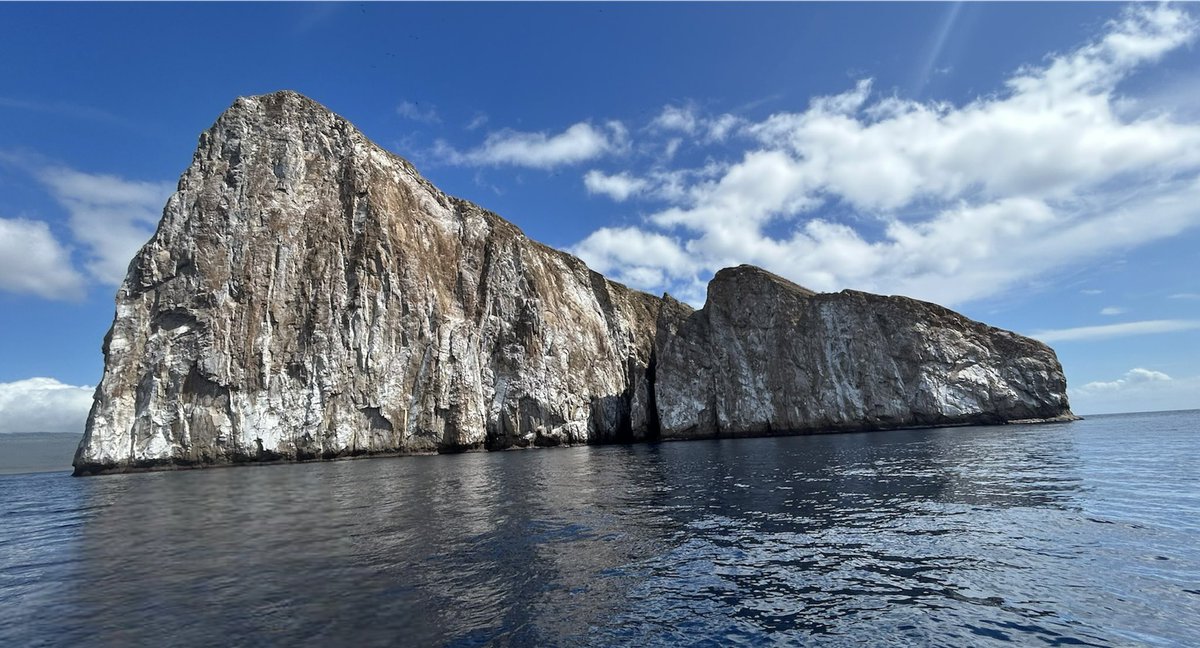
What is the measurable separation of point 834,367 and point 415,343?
62.4 m

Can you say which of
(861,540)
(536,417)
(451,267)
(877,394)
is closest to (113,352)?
(451,267)

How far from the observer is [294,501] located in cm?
2875

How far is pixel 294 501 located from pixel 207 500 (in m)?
6.00

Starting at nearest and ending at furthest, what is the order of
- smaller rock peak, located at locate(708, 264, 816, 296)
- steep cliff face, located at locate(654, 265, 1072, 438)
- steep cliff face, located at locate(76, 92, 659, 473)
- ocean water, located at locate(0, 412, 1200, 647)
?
ocean water, located at locate(0, 412, 1200, 647) → steep cliff face, located at locate(76, 92, 659, 473) → steep cliff face, located at locate(654, 265, 1072, 438) → smaller rock peak, located at locate(708, 264, 816, 296)

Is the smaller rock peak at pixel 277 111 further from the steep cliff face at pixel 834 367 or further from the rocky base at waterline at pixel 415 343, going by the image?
the steep cliff face at pixel 834 367

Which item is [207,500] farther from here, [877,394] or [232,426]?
[877,394]

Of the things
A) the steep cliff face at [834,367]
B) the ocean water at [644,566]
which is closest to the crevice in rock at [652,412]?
the steep cliff face at [834,367]

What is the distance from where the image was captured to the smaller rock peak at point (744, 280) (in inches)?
3647

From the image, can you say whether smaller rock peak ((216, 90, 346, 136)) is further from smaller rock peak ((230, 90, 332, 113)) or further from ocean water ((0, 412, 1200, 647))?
ocean water ((0, 412, 1200, 647))

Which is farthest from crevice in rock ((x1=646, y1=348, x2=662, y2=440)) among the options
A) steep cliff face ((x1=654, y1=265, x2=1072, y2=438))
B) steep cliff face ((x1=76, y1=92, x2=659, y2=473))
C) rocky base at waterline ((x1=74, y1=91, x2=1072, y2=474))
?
steep cliff face ((x1=76, y1=92, x2=659, y2=473))

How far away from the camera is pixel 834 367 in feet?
289

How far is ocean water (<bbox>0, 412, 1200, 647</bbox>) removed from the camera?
10.2m

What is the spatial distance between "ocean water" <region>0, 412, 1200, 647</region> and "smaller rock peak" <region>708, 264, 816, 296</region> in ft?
212

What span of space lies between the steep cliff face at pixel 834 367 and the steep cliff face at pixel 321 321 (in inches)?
710
